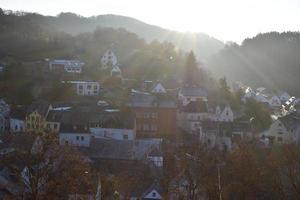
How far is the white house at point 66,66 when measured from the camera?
121 feet

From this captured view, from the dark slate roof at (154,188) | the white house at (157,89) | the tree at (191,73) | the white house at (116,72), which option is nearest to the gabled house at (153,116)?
the white house at (157,89)

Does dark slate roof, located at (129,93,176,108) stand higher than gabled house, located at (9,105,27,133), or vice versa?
dark slate roof, located at (129,93,176,108)

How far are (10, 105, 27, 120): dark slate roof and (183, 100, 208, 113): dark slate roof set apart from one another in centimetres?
1044

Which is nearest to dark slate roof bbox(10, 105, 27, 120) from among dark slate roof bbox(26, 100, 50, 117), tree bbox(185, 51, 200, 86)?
dark slate roof bbox(26, 100, 50, 117)

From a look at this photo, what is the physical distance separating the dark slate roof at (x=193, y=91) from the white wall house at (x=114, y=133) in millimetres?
9360

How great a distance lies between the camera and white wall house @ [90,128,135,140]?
2388cm

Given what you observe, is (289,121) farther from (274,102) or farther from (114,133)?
(274,102)

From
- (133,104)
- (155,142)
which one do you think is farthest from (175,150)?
(133,104)

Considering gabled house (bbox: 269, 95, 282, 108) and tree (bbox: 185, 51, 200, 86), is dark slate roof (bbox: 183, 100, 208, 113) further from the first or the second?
gabled house (bbox: 269, 95, 282, 108)

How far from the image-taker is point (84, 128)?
23750 millimetres

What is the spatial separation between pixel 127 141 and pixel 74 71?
16065mm

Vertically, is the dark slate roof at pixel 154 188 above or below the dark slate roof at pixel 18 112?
below

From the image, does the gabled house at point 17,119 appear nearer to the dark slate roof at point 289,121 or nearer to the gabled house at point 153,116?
the gabled house at point 153,116

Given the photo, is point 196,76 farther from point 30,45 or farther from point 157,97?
point 30,45
